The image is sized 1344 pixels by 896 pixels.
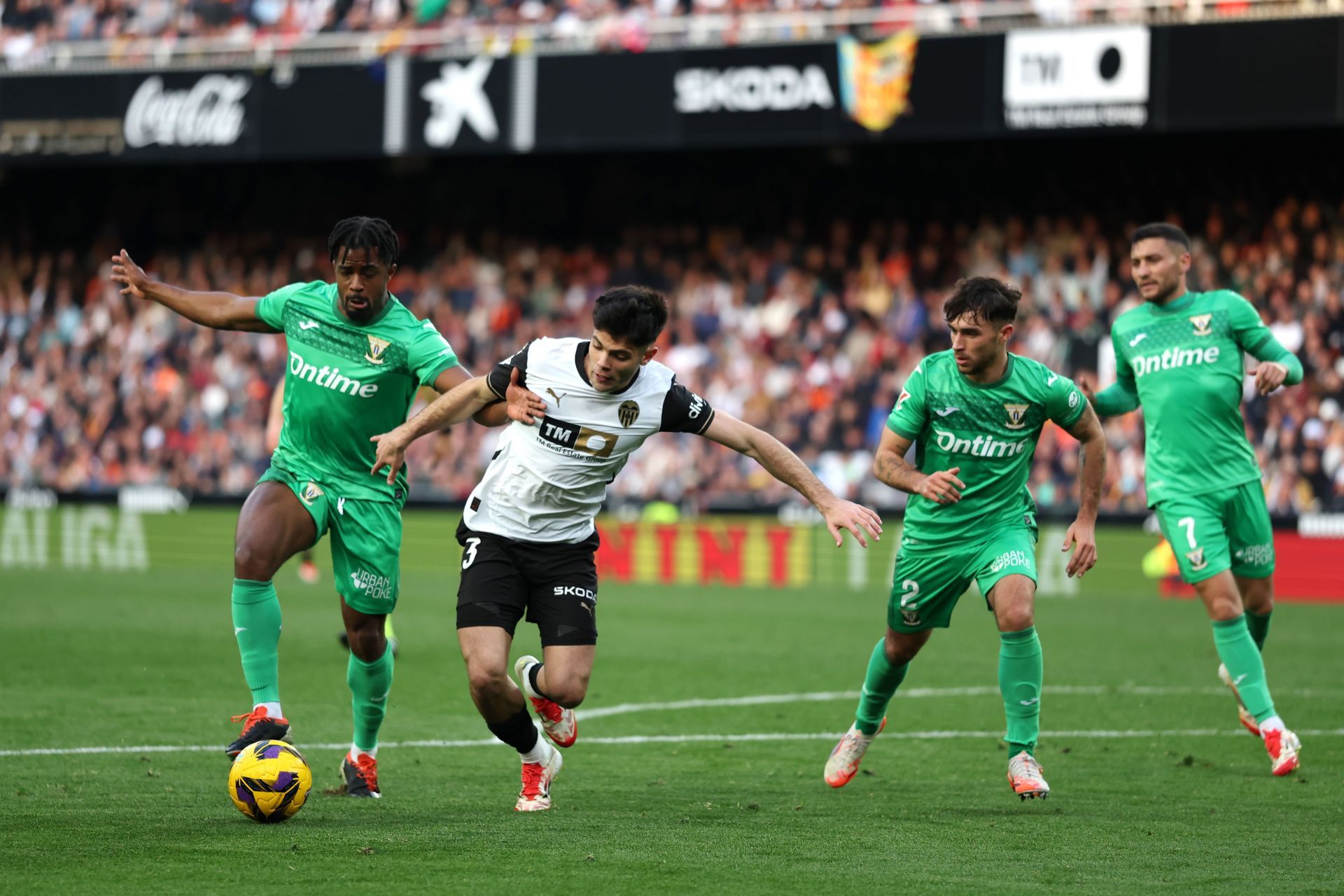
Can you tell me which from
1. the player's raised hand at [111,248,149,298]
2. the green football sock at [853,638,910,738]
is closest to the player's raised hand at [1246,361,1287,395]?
the green football sock at [853,638,910,738]

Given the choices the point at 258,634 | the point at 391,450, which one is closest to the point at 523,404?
the point at 391,450

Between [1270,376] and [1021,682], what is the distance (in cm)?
213

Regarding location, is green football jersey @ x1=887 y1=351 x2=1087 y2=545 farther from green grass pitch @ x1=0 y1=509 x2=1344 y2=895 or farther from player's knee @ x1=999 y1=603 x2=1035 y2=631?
green grass pitch @ x1=0 y1=509 x2=1344 y2=895

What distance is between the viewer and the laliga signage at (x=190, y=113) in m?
28.6

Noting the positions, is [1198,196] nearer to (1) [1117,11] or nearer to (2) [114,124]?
(1) [1117,11]

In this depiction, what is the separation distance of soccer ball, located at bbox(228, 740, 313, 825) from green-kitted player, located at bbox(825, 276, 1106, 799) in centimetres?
251

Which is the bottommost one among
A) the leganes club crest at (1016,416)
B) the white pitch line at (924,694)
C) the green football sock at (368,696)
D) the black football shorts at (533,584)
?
the white pitch line at (924,694)

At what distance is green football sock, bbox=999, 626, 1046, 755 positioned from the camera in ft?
24.7

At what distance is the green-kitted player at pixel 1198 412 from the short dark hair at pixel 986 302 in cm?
174

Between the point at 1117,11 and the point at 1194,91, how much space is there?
149 centimetres

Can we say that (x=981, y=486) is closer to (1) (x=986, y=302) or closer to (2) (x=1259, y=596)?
(1) (x=986, y=302)

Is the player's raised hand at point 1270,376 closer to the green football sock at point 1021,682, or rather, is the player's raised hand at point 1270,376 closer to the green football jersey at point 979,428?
the green football jersey at point 979,428

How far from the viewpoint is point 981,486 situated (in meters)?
7.82

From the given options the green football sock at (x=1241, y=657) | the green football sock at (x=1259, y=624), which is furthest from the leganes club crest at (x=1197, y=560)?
the green football sock at (x=1259, y=624)
